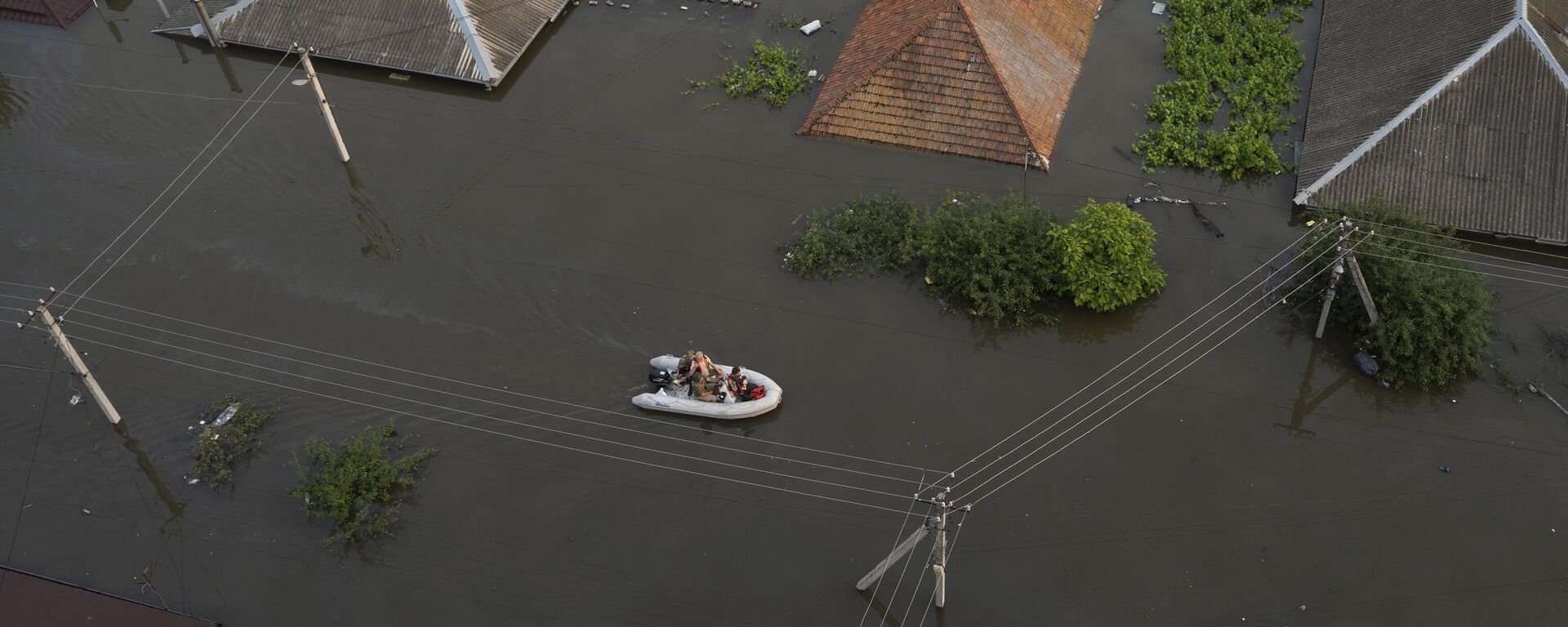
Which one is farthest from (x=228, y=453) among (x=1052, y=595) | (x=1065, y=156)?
(x=1065, y=156)

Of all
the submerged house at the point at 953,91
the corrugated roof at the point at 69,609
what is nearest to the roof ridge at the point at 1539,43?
the submerged house at the point at 953,91

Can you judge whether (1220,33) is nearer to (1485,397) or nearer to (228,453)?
(1485,397)

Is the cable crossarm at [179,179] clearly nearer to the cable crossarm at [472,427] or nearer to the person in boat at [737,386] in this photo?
the cable crossarm at [472,427]

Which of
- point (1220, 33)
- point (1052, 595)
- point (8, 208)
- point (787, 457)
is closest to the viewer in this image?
point (1052, 595)

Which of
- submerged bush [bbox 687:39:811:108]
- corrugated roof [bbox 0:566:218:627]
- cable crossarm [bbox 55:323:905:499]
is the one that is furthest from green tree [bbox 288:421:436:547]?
submerged bush [bbox 687:39:811:108]

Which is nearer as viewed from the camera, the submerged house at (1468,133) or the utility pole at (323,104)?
the submerged house at (1468,133)
